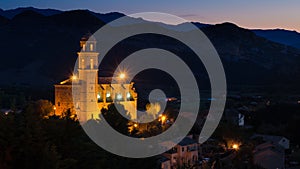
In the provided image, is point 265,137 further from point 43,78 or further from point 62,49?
point 62,49

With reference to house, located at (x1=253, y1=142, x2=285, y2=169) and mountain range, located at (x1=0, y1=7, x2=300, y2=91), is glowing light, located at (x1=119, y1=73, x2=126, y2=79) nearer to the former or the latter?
house, located at (x1=253, y1=142, x2=285, y2=169)

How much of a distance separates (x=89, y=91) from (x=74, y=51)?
52310mm

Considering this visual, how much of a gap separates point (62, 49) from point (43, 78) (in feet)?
26.6

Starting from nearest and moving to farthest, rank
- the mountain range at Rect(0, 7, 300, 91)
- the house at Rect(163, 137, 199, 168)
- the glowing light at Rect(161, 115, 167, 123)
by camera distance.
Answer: the house at Rect(163, 137, 199, 168)
the glowing light at Rect(161, 115, 167, 123)
the mountain range at Rect(0, 7, 300, 91)

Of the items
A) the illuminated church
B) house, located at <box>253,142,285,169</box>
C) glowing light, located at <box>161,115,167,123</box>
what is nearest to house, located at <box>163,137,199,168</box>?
house, located at <box>253,142,285,169</box>

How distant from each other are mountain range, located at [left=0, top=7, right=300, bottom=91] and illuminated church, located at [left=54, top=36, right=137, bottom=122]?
3691 centimetres

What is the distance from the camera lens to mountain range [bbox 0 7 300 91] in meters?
72.1

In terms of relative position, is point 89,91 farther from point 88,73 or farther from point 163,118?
point 163,118

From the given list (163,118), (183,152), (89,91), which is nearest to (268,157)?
(183,152)

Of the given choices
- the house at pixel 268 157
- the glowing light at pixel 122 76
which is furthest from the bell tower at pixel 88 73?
the house at pixel 268 157

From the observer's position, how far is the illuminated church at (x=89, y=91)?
23.4 metres

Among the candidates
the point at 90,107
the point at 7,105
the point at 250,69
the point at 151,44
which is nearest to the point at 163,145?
the point at 90,107

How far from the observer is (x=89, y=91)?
77.4 feet

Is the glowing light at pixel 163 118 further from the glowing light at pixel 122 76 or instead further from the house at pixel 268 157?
the house at pixel 268 157
